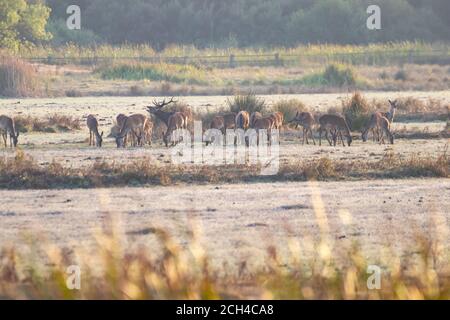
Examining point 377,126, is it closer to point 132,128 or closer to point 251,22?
point 132,128

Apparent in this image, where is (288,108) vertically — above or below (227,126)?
above

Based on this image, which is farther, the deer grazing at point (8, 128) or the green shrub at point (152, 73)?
the green shrub at point (152, 73)

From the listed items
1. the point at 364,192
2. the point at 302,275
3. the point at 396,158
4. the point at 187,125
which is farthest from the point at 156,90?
the point at 302,275

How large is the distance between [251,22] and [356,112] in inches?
1797

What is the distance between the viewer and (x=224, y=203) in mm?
16641

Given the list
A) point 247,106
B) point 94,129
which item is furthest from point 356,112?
point 94,129

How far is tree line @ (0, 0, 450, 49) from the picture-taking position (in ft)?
231

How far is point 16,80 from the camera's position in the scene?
39000 mm

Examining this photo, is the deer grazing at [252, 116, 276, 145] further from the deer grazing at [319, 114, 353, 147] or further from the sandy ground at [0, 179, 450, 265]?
the sandy ground at [0, 179, 450, 265]

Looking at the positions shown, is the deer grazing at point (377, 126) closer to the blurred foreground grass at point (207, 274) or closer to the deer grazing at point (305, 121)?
the deer grazing at point (305, 121)

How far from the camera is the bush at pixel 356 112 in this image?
2717 centimetres

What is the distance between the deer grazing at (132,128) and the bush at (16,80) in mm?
15022

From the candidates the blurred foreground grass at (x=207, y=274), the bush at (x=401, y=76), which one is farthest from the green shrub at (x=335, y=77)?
the blurred foreground grass at (x=207, y=274)
